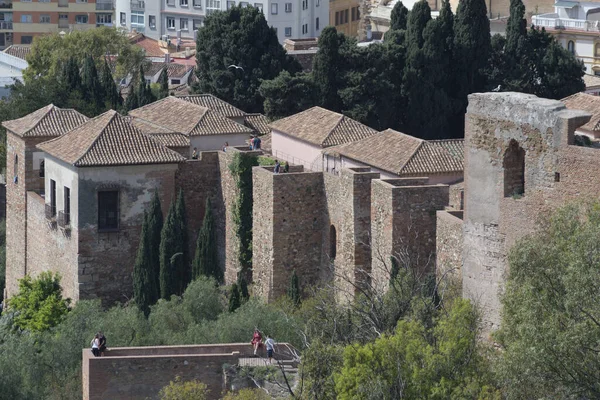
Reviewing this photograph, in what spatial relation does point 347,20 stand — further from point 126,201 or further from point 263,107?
point 126,201

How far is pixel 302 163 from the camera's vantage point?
53.6 m

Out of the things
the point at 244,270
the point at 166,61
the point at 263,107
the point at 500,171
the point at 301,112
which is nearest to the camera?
the point at 500,171

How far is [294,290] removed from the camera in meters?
49.1

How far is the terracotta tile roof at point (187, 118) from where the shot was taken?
5581 centimetres

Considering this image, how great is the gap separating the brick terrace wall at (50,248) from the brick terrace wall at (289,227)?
221 inches

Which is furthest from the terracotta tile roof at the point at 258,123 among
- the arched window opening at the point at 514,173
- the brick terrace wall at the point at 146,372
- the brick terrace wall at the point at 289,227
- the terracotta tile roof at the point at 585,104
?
the arched window opening at the point at 514,173

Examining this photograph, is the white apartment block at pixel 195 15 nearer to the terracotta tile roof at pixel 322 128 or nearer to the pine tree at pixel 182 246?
the terracotta tile roof at pixel 322 128

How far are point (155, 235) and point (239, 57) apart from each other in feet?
52.2

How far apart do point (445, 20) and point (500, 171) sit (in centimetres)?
2791

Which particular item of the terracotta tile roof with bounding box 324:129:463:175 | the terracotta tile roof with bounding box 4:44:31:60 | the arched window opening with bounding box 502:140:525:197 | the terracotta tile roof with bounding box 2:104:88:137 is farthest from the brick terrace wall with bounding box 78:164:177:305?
the terracotta tile roof with bounding box 4:44:31:60

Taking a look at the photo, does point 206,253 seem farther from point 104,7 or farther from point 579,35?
point 104,7

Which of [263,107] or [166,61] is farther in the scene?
[166,61]

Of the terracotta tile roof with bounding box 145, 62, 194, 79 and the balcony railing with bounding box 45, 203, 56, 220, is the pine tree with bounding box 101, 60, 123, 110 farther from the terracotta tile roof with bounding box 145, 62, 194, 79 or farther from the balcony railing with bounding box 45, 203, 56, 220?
the terracotta tile roof with bounding box 145, 62, 194, 79

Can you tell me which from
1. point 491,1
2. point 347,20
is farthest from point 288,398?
point 347,20
